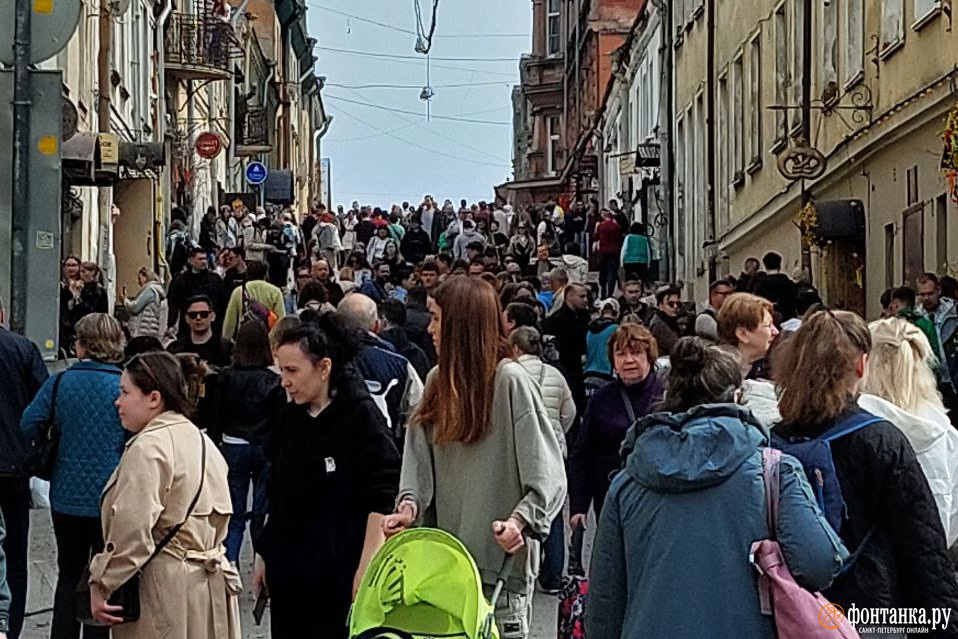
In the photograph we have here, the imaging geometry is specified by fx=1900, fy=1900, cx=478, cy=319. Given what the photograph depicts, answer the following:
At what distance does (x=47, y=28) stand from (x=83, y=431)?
199 centimetres

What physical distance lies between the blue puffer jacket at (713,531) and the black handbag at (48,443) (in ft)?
13.4

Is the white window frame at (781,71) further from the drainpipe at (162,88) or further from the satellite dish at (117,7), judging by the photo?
the drainpipe at (162,88)

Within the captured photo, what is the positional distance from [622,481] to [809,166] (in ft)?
57.9

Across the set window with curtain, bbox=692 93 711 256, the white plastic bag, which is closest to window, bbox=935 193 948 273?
the white plastic bag

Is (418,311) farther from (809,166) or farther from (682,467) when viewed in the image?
(682,467)

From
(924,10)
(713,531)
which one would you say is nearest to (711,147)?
(924,10)

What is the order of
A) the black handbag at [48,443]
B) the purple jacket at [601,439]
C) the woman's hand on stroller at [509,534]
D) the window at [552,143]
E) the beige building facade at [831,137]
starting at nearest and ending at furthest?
the woman's hand on stroller at [509,534]
the black handbag at [48,443]
the purple jacket at [601,439]
the beige building facade at [831,137]
the window at [552,143]

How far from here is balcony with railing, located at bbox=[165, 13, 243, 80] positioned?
132 feet

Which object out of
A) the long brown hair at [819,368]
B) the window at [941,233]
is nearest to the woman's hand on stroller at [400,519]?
the long brown hair at [819,368]

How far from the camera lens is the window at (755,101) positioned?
28.0 meters

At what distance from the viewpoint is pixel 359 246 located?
39781 mm

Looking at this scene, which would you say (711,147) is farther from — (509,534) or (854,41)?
(509,534)

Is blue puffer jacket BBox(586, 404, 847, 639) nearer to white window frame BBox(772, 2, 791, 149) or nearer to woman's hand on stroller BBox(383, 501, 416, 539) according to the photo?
woman's hand on stroller BBox(383, 501, 416, 539)

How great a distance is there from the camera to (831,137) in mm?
22734
